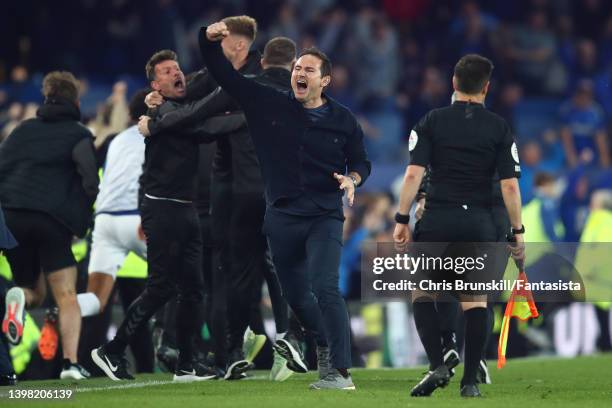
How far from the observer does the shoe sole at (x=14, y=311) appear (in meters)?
11.4

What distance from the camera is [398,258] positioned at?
11297 millimetres

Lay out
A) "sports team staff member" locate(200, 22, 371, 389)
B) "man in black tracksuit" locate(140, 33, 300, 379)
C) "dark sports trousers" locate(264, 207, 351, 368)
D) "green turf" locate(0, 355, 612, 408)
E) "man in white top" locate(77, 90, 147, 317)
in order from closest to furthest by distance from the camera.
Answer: "green turf" locate(0, 355, 612, 408), "dark sports trousers" locate(264, 207, 351, 368), "sports team staff member" locate(200, 22, 371, 389), "man in black tracksuit" locate(140, 33, 300, 379), "man in white top" locate(77, 90, 147, 317)

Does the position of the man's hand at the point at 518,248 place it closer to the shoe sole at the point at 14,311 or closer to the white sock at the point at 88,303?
the shoe sole at the point at 14,311

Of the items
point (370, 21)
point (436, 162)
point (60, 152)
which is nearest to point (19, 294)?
point (60, 152)

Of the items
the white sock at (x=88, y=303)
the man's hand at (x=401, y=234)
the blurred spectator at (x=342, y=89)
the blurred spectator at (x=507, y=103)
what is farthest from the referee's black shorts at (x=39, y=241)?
the blurred spectator at (x=507, y=103)

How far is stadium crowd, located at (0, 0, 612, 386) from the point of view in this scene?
833 inches

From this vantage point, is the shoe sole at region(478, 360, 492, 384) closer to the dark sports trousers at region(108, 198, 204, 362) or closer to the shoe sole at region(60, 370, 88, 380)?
the dark sports trousers at region(108, 198, 204, 362)

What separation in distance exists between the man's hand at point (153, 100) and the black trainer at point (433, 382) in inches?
109

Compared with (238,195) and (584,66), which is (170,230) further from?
(584,66)

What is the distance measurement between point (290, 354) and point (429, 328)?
1369 mm

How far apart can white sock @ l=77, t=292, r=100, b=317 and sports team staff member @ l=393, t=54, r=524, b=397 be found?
13.1 ft

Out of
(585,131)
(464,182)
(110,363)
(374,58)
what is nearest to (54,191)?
(110,363)

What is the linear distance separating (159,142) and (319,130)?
1.48 m

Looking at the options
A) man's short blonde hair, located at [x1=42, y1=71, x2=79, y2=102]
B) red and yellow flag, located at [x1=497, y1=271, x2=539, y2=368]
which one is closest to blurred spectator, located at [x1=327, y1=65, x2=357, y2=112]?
man's short blonde hair, located at [x1=42, y1=71, x2=79, y2=102]
